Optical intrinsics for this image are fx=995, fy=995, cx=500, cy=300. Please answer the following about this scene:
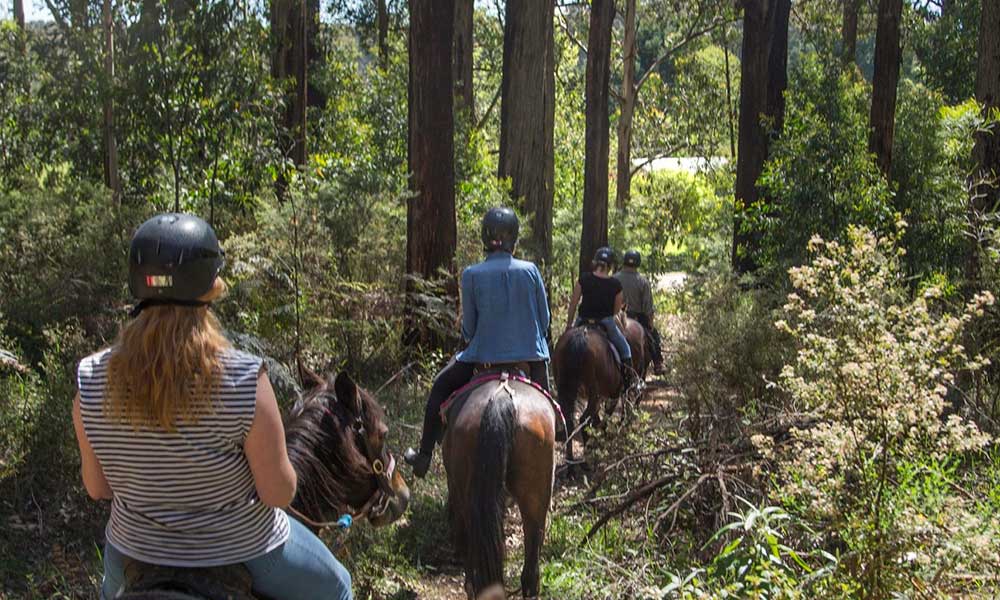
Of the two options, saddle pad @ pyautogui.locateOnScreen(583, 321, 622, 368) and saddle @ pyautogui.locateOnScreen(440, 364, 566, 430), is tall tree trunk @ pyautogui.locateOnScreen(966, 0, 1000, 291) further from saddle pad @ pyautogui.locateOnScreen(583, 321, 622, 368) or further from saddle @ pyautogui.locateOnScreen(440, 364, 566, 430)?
saddle @ pyautogui.locateOnScreen(440, 364, 566, 430)

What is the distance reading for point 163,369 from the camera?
2.94 meters

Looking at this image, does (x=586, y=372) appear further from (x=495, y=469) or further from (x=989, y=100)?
(x=989, y=100)

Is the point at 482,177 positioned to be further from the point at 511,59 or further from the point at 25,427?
the point at 25,427

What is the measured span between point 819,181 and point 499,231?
8.10 metres

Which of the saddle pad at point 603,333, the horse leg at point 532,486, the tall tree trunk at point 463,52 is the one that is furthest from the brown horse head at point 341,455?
the tall tree trunk at point 463,52

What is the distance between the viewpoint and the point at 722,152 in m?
41.2

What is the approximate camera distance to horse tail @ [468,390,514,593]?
18.5 feet

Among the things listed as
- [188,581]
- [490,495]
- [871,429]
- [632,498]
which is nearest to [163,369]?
[188,581]

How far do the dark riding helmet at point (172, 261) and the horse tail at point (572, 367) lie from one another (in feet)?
24.0

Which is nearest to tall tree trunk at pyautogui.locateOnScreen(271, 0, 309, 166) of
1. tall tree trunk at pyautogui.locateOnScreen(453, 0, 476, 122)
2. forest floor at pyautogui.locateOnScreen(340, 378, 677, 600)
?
tall tree trunk at pyautogui.locateOnScreen(453, 0, 476, 122)

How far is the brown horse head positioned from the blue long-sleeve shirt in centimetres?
226

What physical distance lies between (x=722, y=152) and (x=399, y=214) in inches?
1165

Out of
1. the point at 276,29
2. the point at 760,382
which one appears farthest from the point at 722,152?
the point at 760,382

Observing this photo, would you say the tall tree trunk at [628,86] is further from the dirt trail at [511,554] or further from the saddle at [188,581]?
the saddle at [188,581]
